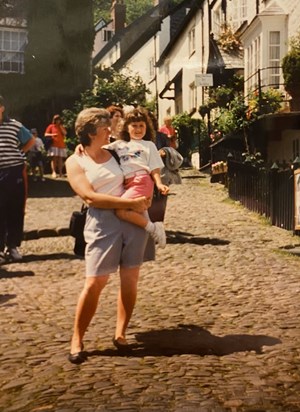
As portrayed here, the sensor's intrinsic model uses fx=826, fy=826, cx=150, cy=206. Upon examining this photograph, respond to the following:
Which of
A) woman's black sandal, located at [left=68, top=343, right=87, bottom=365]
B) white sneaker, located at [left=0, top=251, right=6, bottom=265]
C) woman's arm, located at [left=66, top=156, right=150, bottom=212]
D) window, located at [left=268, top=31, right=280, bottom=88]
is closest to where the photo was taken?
woman's black sandal, located at [left=68, top=343, right=87, bottom=365]

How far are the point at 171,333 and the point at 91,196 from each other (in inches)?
50.4

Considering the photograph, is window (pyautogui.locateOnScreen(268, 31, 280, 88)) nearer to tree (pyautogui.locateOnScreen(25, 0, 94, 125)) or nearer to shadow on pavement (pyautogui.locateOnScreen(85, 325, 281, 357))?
tree (pyautogui.locateOnScreen(25, 0, 94, 125))

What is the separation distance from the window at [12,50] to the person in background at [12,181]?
2614cm

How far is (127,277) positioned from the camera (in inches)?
205

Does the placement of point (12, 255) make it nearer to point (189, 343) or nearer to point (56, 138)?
point (189, 343)

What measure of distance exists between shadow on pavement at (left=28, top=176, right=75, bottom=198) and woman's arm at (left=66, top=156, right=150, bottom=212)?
12.3 meters

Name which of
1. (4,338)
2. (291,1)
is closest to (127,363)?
(4,338)

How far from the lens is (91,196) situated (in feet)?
16.5

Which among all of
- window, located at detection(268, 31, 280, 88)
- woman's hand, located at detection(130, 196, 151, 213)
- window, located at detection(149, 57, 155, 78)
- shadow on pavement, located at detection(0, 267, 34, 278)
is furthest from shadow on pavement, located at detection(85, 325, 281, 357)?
window, located at detection(149, 57, 155, 78)

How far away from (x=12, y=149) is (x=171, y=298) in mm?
2810

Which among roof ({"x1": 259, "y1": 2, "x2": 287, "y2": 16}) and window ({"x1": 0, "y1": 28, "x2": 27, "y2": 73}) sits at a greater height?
window ({"x1": 0, "y1": 28, "x2": 27, "y2": 73})

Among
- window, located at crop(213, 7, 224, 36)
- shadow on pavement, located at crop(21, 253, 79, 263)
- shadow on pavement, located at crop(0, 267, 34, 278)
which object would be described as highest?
window, located at crop(213, 7, 224, 36)

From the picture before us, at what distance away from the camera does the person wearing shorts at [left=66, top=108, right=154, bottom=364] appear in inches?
200

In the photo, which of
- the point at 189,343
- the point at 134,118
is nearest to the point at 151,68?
the point at 134,118
